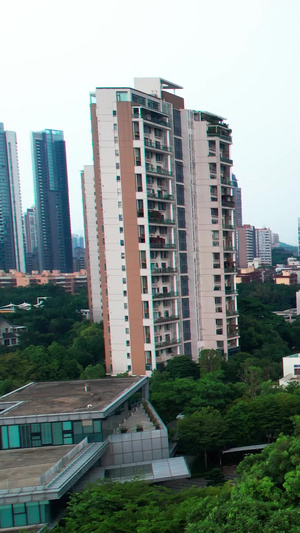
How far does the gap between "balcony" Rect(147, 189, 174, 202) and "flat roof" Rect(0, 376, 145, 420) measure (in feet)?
35.5

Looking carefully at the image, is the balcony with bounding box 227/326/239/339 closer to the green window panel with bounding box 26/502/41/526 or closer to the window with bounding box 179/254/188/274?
the window with bounding box 179/254/188/274

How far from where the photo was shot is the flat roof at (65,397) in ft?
50.8

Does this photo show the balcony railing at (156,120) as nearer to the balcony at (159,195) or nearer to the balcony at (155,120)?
the balcony at (155,120)

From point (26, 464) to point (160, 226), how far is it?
17.2 m

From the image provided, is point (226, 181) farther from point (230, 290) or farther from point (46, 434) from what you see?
point (46, 434)

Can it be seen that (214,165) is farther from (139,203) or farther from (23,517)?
(23,517)

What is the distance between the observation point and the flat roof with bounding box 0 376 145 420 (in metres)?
15.5

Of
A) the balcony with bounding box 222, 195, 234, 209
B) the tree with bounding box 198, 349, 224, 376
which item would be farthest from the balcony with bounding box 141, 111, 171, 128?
the tree with bounding box 198, 349, 224, 376

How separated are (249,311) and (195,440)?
22.8 m

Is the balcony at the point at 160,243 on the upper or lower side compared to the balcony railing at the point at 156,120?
lower

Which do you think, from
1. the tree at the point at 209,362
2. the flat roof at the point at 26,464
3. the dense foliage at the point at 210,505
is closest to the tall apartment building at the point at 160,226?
the tree at the point at 209,362

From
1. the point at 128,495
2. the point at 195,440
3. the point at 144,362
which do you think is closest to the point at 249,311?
the point at 144,362

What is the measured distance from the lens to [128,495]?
11367mm

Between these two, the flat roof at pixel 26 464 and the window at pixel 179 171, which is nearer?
the flat roof at pixel 26 464
